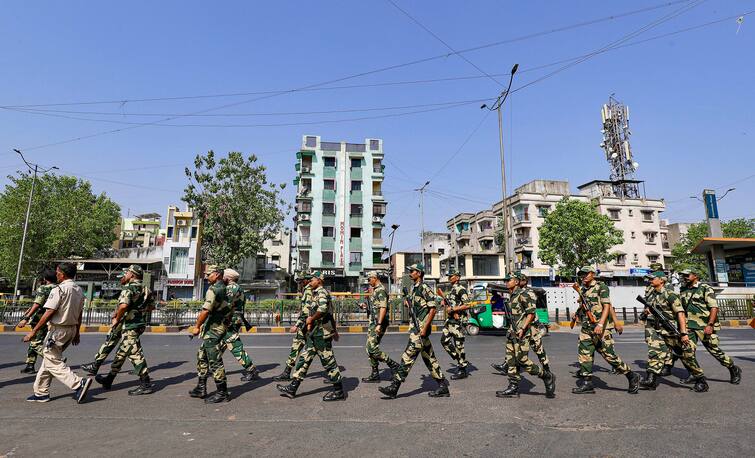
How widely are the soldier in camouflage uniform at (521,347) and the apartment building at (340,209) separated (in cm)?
3420

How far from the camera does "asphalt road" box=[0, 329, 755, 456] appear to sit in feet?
12.7

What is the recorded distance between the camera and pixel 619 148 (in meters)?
53.8

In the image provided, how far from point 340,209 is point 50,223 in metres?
27.1

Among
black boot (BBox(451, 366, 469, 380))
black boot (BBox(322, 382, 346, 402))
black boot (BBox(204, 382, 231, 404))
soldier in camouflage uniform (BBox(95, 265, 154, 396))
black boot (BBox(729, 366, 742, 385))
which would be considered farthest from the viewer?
black boot (BBox(451, 366, 469, 380))

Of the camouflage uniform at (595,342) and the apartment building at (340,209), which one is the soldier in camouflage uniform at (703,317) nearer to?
the camouflage uniform at (595,342)

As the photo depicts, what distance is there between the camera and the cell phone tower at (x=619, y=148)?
169 ft

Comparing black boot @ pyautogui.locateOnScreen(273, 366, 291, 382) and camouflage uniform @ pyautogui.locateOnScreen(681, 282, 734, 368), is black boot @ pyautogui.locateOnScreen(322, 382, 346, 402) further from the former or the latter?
camouflage uniform @ pyautogui.locateOnScreen(681, 282, 734, 368)

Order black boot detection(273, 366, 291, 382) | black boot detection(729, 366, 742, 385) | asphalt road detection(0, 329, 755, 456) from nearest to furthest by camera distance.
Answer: asphalt road detection(0, 329, 755, 456)
black boot detection(729, 366, 742, 385)
black boot detection(273, 366, 291, 382)

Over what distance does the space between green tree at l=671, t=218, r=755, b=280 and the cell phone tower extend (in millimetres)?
7506

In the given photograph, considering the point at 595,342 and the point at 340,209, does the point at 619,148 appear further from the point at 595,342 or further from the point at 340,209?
the point at 595,342

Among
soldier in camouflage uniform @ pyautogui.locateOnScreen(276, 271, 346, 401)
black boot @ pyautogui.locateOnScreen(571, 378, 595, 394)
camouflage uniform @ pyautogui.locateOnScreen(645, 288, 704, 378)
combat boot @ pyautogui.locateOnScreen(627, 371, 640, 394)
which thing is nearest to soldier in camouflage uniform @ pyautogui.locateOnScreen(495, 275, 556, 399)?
black boot @ pyautogui.locateOnScreen(571, 378, 595, 394)

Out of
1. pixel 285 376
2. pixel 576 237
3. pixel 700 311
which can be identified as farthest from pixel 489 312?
pixel 576 237

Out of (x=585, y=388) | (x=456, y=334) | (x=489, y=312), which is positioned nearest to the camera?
(x=585, y=388)

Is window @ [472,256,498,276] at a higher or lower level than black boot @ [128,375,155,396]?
higher
